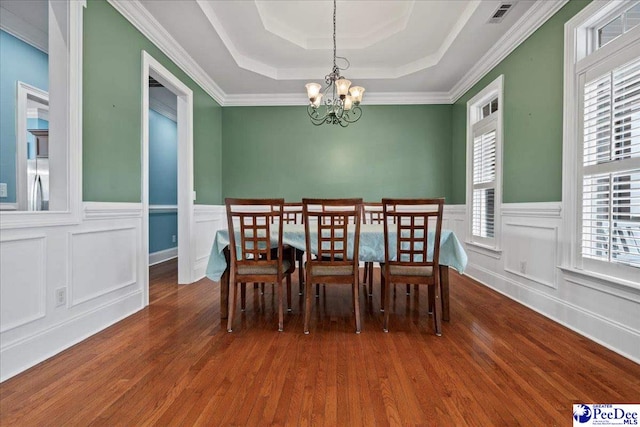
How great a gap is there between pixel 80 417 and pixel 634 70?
364 centimetres

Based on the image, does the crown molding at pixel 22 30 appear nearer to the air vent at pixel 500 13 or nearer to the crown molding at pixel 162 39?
the crown molding at pixel 162 39

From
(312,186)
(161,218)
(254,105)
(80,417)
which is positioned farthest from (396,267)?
(161,218)

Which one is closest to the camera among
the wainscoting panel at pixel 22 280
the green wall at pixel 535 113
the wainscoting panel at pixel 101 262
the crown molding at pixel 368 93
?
the wainscoting panel at pixel 22 280

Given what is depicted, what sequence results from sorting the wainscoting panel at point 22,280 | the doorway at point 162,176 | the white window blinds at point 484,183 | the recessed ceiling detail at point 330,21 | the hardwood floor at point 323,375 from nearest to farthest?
the hardwood floor at point 323,375, the wainscoting panel at point 22,280, the recessed ceiling detail at point 330,21, the white window blinds at point 484,183, the doorway at point 162,176

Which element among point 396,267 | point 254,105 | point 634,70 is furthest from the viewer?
point 254,105

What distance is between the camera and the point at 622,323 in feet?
6.62

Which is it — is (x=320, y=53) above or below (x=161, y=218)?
above

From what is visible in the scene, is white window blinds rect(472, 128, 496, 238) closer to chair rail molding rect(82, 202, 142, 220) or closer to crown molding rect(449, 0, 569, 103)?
crown molding rect(449, 0, 569, 103)

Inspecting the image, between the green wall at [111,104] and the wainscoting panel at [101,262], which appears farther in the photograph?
the green wall at [111,104]

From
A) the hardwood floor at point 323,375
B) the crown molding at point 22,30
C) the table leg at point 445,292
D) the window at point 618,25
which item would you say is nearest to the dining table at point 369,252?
the table leg at point 445,292

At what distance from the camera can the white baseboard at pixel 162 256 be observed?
518 centimetres

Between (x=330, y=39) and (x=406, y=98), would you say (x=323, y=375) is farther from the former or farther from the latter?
(x=406, y=98)

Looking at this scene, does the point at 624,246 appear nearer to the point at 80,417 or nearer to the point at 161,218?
the point at 80,417

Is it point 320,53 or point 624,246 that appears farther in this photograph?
point 320,53
